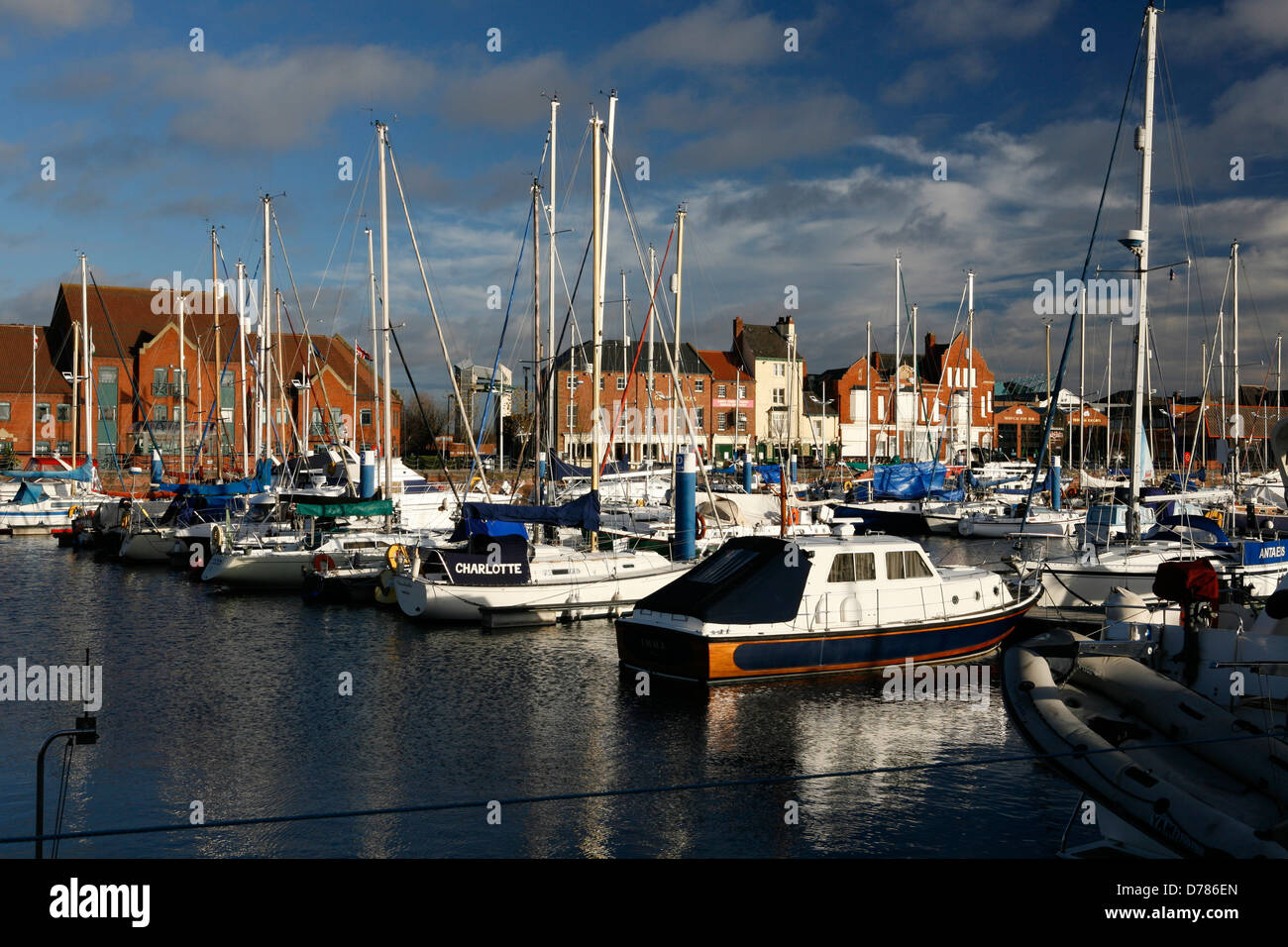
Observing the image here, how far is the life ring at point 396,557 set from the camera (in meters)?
31.9

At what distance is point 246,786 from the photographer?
15117mm

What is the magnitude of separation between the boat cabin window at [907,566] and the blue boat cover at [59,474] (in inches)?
2042

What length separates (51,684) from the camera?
72.3ft

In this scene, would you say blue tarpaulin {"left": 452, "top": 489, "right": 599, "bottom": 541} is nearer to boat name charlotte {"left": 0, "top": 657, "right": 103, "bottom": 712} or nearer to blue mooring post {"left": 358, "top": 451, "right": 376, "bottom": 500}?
blue mooring post {"left": 358, "top": 451, "right": 376, "bottom": 500}

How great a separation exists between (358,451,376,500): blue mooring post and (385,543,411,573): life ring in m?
5.16

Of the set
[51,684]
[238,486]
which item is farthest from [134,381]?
[51,684]

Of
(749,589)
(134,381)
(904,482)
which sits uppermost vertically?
(134,381)

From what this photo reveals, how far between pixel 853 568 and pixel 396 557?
16117 millimetres

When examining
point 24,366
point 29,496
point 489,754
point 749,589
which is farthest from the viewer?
point 24,366

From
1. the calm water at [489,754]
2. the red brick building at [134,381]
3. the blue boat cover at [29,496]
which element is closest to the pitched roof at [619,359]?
the red brick building at [134,381]

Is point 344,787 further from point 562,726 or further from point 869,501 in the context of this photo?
point 869,501

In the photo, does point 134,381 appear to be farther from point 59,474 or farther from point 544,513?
point 544,513
